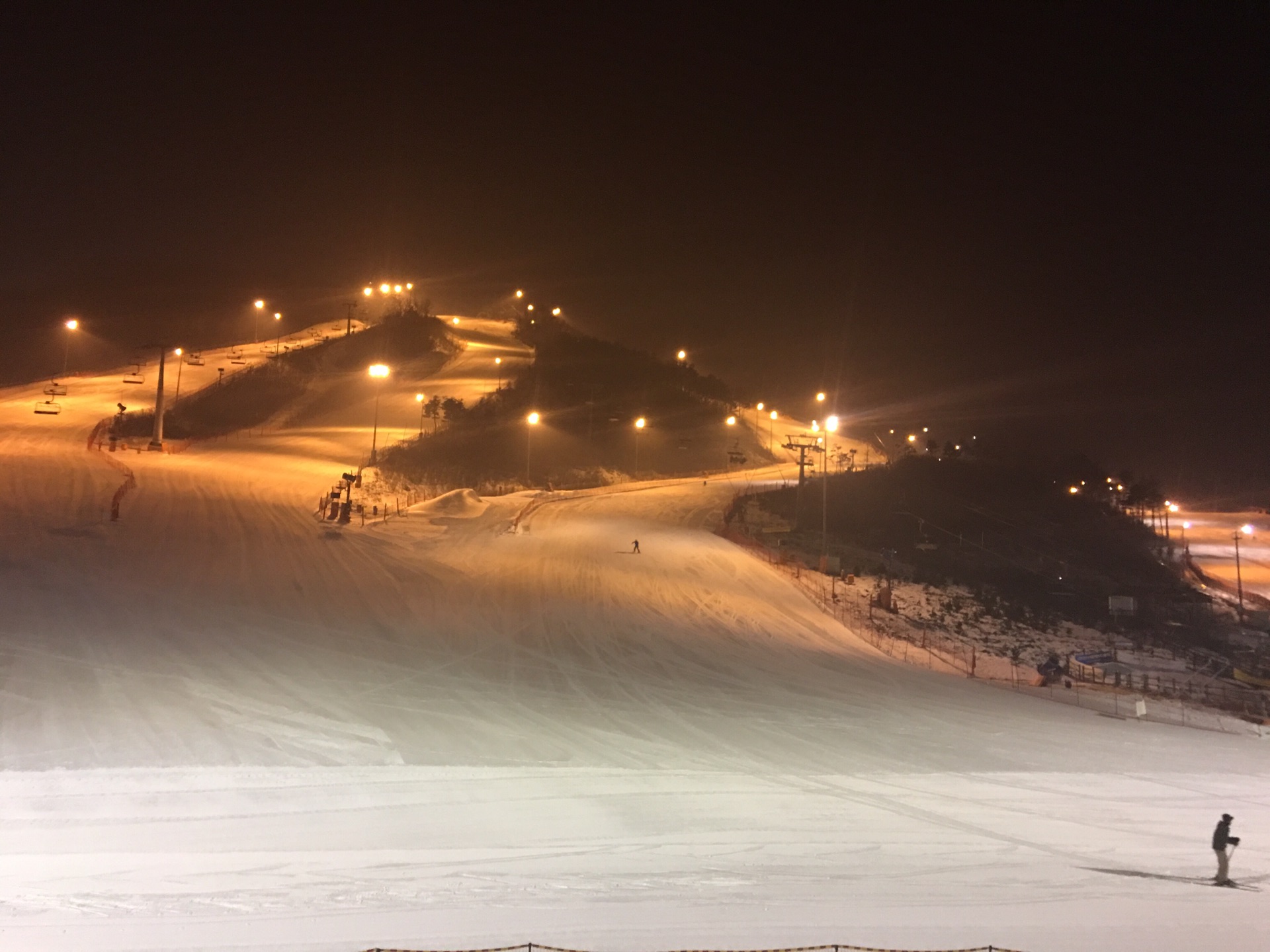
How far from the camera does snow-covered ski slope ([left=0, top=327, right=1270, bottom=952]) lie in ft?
25.3

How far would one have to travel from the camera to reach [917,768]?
12.5 m

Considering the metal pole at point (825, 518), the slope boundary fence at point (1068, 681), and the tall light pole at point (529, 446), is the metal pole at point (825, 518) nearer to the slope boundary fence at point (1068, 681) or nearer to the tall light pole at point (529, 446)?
the slope boundary fence at point (1068, 681)

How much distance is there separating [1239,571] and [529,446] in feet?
154

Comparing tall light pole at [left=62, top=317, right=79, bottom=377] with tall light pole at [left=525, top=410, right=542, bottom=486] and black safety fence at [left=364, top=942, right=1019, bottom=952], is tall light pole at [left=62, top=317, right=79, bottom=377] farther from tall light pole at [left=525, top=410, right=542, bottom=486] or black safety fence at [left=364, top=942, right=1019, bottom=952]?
black safety fence at [left=364, top=942, right=1019, bottom=952]

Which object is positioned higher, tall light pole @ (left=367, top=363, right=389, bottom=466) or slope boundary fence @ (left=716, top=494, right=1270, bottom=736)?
tall light pole @ (left=367, top=363, right=389, bottom=466)

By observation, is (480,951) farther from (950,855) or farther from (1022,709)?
(1022,709)

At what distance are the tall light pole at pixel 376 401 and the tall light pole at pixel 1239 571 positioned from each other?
148 feet

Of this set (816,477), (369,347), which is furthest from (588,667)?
(369,347)

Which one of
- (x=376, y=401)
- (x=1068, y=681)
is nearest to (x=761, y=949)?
(x=1068, y=681)

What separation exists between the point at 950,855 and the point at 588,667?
8.87m

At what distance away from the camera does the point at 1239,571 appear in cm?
5325

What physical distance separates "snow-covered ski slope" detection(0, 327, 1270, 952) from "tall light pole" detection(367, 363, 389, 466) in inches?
768

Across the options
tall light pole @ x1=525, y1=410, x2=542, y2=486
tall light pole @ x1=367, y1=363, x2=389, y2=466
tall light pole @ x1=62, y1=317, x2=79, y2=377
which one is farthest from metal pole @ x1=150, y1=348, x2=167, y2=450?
tall light pole @ x1=62, y1=317, x2=79, y2=377

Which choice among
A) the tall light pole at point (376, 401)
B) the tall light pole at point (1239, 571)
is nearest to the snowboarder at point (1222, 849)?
the tall light pole at point (376, 401)
